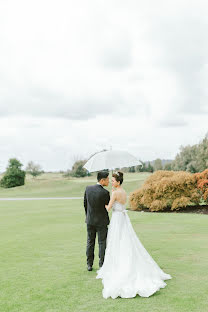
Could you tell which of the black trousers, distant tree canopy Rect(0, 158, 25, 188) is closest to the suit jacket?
the black trousers

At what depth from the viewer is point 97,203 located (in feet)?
27.7

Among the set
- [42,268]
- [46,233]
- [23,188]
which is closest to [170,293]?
[42,268]

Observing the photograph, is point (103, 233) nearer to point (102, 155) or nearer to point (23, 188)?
point (102, 155)

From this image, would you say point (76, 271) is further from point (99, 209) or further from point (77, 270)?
point (99, 209)

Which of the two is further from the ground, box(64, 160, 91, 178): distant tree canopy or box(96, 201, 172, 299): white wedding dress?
box(64, 160, 91, 178): distant tree canopy

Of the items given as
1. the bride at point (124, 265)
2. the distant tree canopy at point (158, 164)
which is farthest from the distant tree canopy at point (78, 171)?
the bride at point (124, 265)

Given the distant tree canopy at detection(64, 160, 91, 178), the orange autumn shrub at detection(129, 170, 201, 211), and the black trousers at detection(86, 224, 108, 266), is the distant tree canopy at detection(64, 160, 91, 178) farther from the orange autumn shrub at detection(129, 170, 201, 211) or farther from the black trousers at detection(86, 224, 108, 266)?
the black trousers at detection(86, 224, 108, 266)

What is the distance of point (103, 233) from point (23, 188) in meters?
55.9

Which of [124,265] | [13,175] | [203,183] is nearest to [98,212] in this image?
[124,265]

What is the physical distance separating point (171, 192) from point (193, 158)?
198ft

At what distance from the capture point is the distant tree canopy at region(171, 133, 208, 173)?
74250 millimetres

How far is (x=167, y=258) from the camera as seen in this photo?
10055 mm

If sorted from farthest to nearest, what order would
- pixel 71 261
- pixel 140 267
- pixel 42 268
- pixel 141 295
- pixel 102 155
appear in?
1. pixel 71 261
2. pixel 42 268
3. pixel 102 155
4. pixel 140 267
5. pixel 141 295

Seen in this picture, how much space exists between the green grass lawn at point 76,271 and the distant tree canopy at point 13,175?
66718 mm
